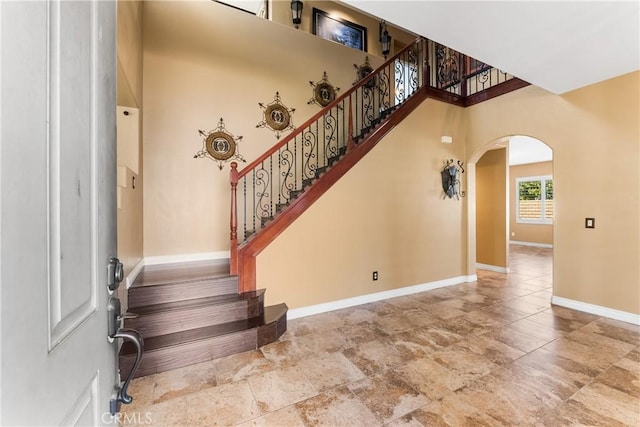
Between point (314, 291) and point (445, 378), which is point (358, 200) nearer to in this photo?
point (314, 291)

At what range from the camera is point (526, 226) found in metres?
9.77

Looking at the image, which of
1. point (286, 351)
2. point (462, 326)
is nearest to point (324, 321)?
point (286, 351)

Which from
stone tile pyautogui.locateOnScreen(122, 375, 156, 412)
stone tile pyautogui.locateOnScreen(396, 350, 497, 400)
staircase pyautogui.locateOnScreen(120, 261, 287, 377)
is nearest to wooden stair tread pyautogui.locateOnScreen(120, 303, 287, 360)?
staircase pyautogui.locateOnScreen(120, 261, 287, 377)

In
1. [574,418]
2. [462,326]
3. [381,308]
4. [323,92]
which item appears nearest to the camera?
[574,418]

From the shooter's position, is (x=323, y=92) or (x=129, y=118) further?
(x=323, y=92)

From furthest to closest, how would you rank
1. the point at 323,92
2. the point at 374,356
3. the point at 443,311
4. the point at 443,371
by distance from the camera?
the point at 323,92
the point at 443,311
the point at 374,356
the point at 443,371

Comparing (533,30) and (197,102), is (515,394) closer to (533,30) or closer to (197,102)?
(533,30)

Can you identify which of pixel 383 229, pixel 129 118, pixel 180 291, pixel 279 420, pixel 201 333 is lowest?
pixel 279 420

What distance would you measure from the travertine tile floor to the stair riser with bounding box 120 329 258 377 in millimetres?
63

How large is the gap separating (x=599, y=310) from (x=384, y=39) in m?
5.90

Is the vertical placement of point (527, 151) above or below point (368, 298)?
above

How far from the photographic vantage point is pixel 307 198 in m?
3.43

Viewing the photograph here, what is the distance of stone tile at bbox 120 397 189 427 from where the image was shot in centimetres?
174

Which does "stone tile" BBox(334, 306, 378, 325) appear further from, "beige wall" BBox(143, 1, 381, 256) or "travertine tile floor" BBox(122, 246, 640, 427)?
"beige wall" BBox(143, 1, 381, 256)
